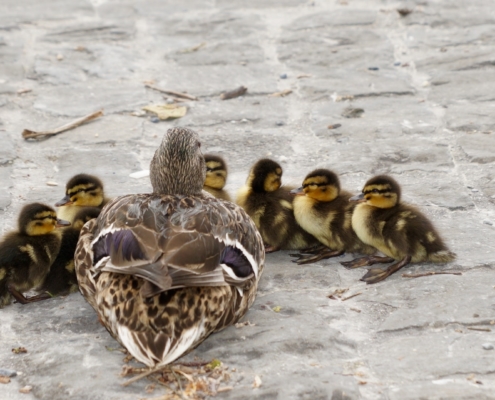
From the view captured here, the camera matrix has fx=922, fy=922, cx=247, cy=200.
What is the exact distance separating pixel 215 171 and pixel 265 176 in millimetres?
399

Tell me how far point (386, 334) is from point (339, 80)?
4102 mm

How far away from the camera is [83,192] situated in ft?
18.6

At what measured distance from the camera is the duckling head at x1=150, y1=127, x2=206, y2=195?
5266 mm

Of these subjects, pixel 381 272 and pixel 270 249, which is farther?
pixel 270 249

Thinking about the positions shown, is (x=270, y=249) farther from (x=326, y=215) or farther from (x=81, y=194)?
(x=81, y=194)

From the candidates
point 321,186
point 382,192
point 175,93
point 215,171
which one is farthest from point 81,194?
point 175,93

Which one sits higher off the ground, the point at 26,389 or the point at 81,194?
the point at 81,194

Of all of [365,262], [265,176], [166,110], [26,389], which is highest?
[166,110]

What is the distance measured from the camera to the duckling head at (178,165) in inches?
207

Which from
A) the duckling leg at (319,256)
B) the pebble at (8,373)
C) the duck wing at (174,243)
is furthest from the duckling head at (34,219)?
the duckling leg at (319,256)

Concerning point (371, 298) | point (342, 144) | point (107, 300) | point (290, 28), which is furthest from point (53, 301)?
point (290, 28)

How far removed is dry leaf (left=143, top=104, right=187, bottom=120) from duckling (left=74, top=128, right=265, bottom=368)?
2.83 metres

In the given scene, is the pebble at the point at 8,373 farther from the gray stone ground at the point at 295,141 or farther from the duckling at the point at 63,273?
the duckling at the point at 63,273

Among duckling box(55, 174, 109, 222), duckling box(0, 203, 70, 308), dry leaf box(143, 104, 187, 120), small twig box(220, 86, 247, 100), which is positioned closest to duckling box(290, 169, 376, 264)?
duckling box(55, 174, 109, 222)
